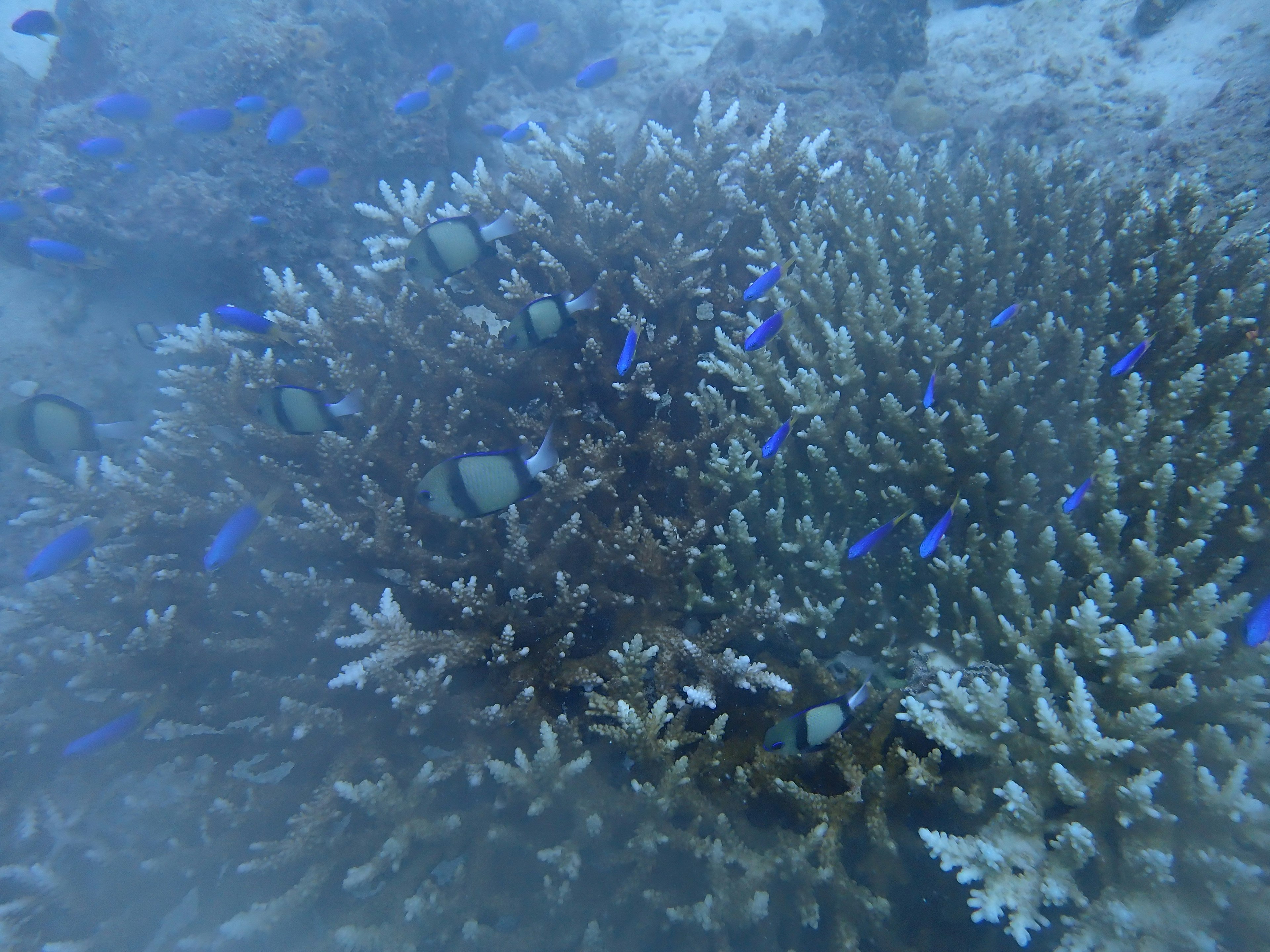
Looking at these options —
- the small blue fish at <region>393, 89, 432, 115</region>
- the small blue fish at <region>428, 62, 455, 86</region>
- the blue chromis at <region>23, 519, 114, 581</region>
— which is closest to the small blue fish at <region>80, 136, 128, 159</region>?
Answer: the small blue fish at <region>393, 89, 432, 115</region>

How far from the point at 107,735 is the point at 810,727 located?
3.42 metres

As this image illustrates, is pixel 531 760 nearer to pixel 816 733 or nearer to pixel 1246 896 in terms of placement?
pixel 816 733

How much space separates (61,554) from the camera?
331 cm

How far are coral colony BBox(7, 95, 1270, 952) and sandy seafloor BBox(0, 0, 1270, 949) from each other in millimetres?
1266

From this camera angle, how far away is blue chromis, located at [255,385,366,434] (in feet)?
9.04

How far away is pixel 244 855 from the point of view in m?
2.72

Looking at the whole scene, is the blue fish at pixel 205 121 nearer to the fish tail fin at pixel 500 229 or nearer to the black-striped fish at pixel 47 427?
the black-striped fish at pixel 47 427

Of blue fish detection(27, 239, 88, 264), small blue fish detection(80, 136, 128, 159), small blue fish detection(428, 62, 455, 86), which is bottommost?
blue fish detection(27, 239, 88, 264)

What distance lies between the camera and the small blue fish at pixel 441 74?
6.14 meters

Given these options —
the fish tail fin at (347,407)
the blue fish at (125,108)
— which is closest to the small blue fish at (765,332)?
the fish tail fin at (347,407)

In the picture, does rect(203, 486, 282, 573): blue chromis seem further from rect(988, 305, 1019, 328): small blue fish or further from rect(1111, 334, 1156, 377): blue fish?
rect(1111, 334, 1156, 377): blue fish

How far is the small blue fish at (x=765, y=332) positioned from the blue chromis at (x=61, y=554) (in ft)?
13.1

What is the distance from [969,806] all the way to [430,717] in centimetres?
221

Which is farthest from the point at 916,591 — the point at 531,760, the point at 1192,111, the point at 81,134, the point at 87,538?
the point at 81,134
